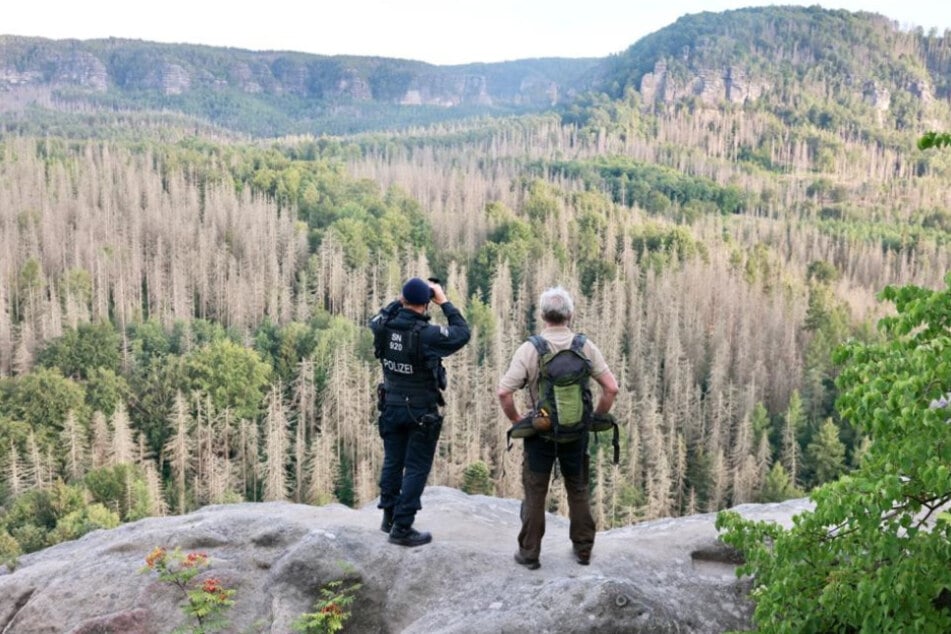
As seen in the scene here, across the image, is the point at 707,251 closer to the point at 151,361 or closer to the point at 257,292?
the point at 257,292

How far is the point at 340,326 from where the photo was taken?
10281 centimetres

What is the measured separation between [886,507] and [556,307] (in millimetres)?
5294

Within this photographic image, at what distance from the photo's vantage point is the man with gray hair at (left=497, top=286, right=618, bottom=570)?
499 inches

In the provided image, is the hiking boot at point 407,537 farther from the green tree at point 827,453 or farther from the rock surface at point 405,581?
the green tree at point 827,453

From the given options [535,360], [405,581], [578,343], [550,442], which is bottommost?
[405,581]

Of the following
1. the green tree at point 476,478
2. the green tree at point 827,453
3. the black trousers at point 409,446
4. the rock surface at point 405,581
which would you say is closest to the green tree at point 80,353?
the green tree at point 476,478

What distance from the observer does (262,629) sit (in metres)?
13.2

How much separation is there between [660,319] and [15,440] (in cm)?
7307

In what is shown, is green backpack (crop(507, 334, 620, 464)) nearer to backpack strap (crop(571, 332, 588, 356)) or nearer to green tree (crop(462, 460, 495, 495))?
backpack strap (crop(571, 332, 588, 356))

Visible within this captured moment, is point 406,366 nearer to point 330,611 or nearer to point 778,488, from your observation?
point 330,611

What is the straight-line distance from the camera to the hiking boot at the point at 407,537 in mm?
14422

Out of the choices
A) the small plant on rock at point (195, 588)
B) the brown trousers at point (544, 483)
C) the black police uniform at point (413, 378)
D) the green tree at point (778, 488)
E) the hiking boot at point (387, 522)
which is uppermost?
the black police uniform at point (413, 378)

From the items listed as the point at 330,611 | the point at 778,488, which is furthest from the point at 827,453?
the point at 330,611

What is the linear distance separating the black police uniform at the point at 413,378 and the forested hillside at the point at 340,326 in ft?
50.3
